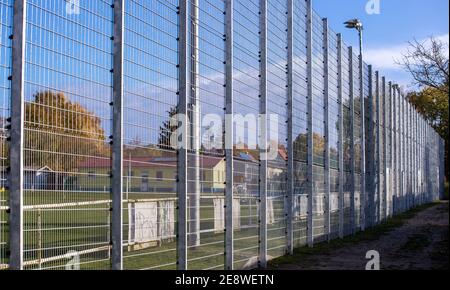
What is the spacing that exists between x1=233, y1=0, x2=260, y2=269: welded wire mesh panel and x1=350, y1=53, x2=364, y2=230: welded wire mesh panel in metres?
8.91

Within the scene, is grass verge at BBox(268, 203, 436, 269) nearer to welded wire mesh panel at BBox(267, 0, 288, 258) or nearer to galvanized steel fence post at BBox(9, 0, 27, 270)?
welded wire mesh panel at BBox(267, 0, 288, 258)

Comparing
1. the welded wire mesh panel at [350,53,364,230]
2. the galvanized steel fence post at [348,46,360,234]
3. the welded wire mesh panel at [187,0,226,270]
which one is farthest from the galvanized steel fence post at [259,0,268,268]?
the welded wire mesh panel at [350,53,364,230]

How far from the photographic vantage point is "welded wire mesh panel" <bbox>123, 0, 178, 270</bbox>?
689cm

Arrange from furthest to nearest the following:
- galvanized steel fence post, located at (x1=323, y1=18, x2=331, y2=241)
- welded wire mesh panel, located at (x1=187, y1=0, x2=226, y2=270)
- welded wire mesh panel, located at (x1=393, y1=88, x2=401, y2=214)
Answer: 1. welded wire mesh panel, located at (x1=393, y1=88, x2=401, y2=214)
2. galvanized steel fence post, located at (x1=323, y1=18, x2=331, y2=241)
3. welded wire mesh panel, located at (x1=187, y1=0, x2=226, y2=270)

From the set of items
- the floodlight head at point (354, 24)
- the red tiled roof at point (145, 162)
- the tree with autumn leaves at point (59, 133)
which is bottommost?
the red tiled roof at point (145, 162)

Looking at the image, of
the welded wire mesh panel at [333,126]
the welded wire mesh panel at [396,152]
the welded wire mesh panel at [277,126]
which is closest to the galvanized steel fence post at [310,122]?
the welded wire mesh panel at [277,126]

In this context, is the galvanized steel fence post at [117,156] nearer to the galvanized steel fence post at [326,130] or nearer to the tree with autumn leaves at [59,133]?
the tree with autumn leaves at [59,133]

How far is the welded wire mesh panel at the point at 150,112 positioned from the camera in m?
6.89

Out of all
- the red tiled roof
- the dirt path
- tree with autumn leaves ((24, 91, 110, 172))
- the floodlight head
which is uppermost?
the floodlight head

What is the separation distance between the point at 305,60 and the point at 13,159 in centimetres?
911

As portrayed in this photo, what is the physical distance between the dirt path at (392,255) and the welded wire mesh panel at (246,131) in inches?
36.9

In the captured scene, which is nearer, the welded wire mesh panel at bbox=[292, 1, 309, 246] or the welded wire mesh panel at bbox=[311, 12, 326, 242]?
the welded wire mesh panel at bbox=[292, 1, 309, 246]
